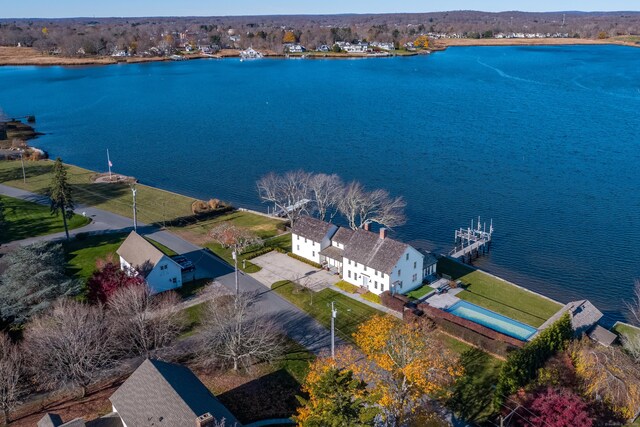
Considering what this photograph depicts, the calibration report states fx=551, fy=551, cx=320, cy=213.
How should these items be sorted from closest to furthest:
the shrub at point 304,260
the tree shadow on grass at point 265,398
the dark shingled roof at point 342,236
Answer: the tree shadow on grass at point 265,398 → the dark shingled roof at point 342,236 → the shrub at point 304,260

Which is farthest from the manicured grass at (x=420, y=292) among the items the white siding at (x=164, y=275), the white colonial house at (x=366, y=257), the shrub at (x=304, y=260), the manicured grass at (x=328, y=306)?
the white siding at (x=164, y=275)

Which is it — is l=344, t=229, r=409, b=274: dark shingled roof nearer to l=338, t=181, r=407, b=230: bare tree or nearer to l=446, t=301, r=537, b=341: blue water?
l=446, t=301, r=537, b=341: blue water

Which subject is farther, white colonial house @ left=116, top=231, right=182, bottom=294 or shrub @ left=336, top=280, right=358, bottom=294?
shrub @ left=336, top=280, right=358, bottom=294

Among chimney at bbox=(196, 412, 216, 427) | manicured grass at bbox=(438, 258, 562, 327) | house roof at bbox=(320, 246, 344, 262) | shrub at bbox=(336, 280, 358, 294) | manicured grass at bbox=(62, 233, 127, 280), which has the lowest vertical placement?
manicured grass at bbox=(438, 258, 562, 327)

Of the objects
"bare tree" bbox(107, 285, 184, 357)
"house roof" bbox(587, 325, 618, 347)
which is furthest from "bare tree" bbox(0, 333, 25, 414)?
"house roof" bbox(587, 325, 618, 347)

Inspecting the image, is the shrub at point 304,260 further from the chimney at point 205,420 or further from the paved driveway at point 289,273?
the chimney at point 205,420

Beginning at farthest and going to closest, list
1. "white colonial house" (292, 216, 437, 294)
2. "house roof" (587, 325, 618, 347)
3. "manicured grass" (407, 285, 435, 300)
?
"manicured grass" (407, 285, 435, 300), "white colonial house" (292, 216, 437, 294), "house roof" (587, 325, 618, 347)

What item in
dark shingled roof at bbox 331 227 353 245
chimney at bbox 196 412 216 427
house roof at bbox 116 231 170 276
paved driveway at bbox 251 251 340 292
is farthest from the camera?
dark shingled roof at bbox 331 227 353 245

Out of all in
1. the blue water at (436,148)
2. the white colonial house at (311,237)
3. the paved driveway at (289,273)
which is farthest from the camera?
the blue water at (436,148)
